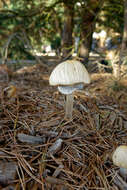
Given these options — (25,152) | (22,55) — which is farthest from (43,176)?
(22,55)

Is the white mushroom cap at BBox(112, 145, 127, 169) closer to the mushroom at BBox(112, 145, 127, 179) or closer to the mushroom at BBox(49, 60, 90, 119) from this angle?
the mushroom at BBox(112, 145, 127, 179)

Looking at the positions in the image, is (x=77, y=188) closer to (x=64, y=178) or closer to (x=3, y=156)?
(x=64, y=178)

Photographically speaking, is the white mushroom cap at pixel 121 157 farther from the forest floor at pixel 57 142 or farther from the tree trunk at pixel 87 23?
the tree trunk at pixel 87 23

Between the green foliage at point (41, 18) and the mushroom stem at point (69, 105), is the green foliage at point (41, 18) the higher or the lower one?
the higher one

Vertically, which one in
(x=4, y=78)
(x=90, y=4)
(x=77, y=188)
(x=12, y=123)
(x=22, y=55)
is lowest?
(x=77, y=188)

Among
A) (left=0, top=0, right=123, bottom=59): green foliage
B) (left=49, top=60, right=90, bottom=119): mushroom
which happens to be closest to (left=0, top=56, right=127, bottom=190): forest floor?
(left=49, top=60, right=90, bottom=119): mushroom

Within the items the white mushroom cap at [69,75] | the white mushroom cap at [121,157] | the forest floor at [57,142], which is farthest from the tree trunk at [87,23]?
the white mushroom cap at [121,157]

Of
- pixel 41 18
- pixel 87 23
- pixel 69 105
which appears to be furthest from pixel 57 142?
pixel 41 18
